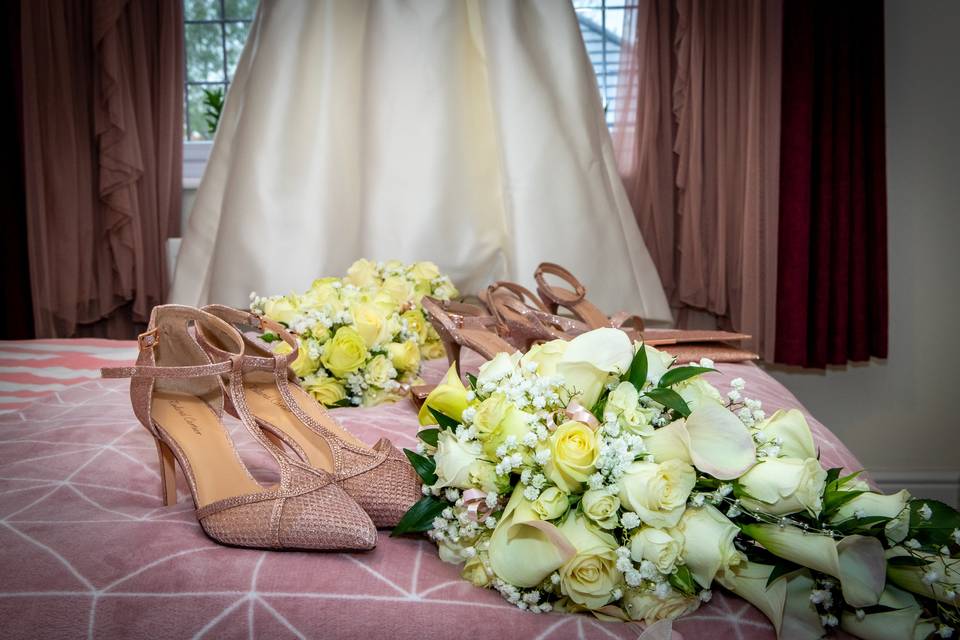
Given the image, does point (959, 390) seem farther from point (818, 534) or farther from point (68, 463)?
point (68, 463)

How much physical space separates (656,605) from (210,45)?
9.34ft

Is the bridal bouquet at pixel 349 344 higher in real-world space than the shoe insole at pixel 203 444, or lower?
higher

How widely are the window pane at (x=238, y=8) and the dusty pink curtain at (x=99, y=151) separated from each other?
0.30m

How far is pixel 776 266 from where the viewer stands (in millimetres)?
2305

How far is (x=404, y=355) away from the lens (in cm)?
A: 123

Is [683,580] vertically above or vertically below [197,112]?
below

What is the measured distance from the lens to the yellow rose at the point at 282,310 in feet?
4.23

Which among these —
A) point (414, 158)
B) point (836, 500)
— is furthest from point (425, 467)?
point (414, 158)

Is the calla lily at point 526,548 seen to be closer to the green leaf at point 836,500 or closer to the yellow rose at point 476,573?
the yellow rose at point 476,573

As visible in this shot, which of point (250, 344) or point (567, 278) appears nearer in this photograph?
point (250, 344)

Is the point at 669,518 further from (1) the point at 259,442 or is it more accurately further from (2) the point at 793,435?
(1) the point at 259,442

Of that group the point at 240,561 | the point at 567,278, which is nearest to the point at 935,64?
the point at 567,278

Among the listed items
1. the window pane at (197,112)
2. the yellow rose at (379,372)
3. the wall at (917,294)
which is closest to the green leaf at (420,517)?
the yellow rose at (379,372)

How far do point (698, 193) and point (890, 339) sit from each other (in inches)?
33.3
